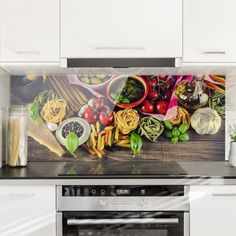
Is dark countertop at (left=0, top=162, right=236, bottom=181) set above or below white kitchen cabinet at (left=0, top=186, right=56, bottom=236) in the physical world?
above

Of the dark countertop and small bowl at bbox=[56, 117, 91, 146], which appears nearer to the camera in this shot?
the dark countertop

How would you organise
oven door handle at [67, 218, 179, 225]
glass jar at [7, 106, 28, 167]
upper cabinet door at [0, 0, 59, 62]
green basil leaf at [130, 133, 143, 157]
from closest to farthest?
oven door handle at [67, 218, 179, 225], upper cabinet door at [0, 0, 59, 62], glass jar at [7, 106, 28, 167], green basil leaf at [130, 133, 143, 157]

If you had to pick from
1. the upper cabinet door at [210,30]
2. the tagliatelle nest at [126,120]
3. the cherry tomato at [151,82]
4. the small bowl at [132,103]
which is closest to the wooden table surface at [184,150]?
the tagliatelle nest at [126,120]

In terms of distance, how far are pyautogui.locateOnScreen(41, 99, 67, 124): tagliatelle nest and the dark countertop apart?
288 millimetres

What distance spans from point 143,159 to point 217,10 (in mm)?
1028

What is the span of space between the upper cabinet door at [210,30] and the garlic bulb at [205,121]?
0.47 m

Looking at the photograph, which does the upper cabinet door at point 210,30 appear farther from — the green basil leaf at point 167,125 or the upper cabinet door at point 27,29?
the upper cabinet door at point 27,29

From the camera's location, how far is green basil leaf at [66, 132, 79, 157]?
2721 millimetres

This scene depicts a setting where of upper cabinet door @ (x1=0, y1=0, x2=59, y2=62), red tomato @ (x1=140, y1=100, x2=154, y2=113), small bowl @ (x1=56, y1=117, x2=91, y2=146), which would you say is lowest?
small bowl @ (x1=56, y1=117, x2=91, y2=146)

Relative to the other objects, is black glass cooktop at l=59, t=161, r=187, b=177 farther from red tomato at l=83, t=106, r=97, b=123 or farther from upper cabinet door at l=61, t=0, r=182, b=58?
upper cabinet door at l=61, t=0, r=182, b=58

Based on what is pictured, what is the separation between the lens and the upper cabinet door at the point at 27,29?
2.33 meters

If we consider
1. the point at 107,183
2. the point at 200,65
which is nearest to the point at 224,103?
the point at 200,65

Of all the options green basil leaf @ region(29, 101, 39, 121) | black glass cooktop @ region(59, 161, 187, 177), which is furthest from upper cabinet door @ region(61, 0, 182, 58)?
black glass cooktop @ region(59, 161, 187, 177)

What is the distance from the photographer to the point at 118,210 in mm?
2080
